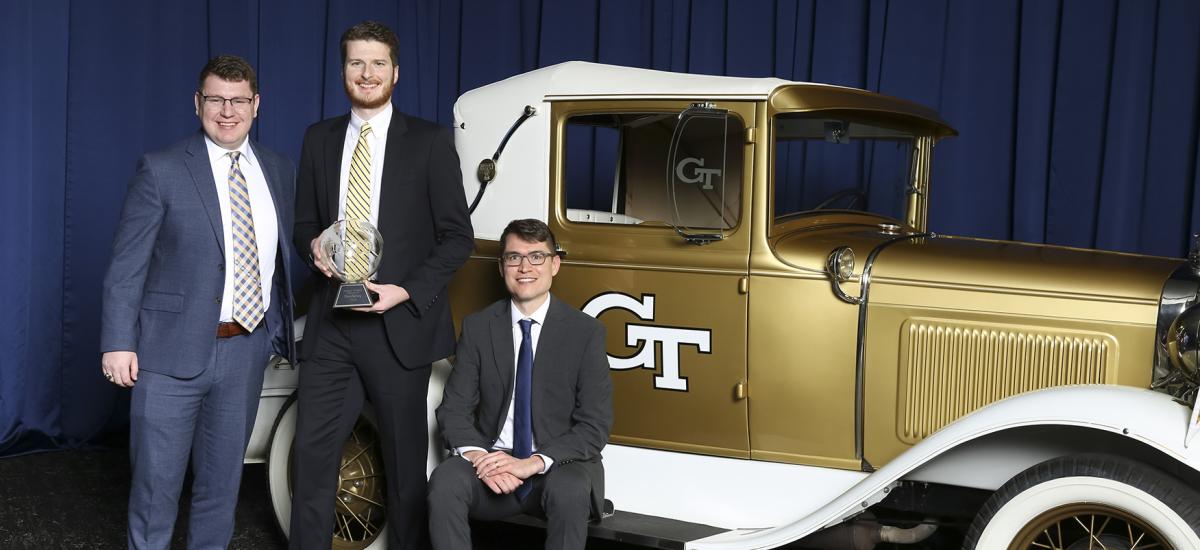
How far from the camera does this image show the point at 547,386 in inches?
126

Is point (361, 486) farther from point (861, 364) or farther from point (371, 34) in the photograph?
point (861, 364)

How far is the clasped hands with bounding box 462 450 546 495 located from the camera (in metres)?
3.04

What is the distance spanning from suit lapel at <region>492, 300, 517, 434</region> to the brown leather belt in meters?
0.73

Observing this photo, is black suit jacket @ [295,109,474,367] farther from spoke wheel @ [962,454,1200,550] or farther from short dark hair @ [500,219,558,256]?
spoke wheel @ [962,454,1200,550]

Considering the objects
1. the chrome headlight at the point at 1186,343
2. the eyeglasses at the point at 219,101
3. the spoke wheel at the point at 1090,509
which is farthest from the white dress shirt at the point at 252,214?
the chrome headlight at the point at 1186,343

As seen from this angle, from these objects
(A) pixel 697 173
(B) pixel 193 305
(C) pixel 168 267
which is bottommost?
(B) pixel 193 305

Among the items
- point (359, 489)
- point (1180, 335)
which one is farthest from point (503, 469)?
point (1180, 335)

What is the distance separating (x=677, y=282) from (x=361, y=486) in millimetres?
1375

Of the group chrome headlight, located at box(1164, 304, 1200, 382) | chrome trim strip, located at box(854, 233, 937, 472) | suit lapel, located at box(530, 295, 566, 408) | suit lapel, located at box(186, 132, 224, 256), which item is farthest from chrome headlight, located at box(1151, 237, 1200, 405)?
suit lapel, located at box(186, 132, 224, 256)

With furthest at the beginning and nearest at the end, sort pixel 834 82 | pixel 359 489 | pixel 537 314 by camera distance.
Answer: pixel 834 82
pixel 359 489
pixel 537 314

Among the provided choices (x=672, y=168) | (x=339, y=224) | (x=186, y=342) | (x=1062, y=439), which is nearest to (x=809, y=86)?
(x=672, y=168)

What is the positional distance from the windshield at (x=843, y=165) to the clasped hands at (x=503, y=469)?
4.15ft

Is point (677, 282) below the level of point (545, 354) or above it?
above

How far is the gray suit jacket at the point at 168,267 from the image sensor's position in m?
2.98
